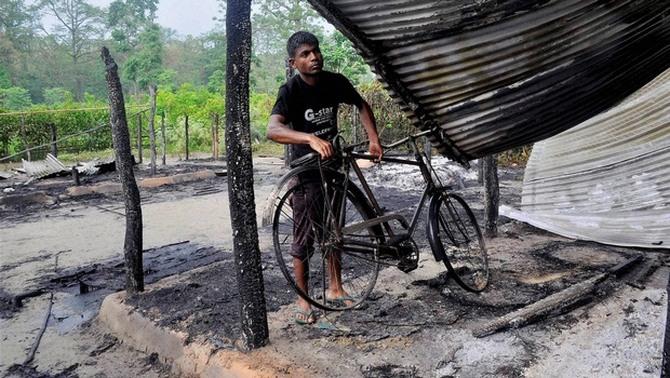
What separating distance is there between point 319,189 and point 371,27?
3.82 feet

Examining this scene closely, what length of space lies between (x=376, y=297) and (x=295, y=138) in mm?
1397

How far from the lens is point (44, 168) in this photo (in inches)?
459

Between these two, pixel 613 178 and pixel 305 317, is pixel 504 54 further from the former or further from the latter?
pixel 613 178

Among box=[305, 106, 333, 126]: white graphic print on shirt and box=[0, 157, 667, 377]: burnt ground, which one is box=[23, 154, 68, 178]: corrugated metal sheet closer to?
box=[0, 157, 667, 377]: burnt ground

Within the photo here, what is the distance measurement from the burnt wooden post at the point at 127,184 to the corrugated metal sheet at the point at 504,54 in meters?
→ 2.32

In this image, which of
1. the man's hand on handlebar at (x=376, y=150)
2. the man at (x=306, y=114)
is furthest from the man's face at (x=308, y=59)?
the man's hand on handlebar at (x=376, y=150)

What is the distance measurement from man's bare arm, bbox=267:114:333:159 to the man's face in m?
0.34

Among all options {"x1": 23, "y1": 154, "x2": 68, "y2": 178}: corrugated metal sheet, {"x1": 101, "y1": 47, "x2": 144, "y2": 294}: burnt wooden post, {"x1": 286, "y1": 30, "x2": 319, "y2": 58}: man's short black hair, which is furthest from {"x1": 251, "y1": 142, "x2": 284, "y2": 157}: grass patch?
{"x1": 286, "y1": 30, "x2": 319, "y2": 58}: man's short black hair

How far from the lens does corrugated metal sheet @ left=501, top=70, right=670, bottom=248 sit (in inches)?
163

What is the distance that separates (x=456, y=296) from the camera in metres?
3.55

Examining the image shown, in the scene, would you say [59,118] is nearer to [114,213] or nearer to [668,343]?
[114,213]

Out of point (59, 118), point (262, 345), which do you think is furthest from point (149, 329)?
point (59, 118)

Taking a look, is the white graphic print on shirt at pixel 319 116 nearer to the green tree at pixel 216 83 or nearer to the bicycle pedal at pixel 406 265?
the bicycle pedal at pixel 406 265

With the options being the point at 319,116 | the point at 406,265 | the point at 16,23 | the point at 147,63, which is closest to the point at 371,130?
the point at 319,116
